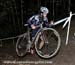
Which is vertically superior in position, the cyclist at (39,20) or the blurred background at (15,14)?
the cyclist at (39,20)

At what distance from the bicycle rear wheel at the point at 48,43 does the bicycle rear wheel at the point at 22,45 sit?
1.89ft

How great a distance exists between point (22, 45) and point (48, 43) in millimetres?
778

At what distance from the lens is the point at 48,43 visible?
19.9 ft

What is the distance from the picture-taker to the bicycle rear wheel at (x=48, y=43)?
5.87m

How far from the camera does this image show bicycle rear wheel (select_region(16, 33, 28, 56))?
6496 mm

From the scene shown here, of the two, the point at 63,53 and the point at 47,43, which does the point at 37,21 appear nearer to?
the point at 47,43

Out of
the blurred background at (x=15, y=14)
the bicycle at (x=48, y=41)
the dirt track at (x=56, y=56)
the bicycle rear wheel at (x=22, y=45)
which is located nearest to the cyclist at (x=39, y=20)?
the bicycle at (x=48, y=41)

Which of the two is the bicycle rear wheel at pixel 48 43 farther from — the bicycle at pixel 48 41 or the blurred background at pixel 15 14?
the blurred background at pixel 15 14

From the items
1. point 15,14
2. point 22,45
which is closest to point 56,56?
point 22,45

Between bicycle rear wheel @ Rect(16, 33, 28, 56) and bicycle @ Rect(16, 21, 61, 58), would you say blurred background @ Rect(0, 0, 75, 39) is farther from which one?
bicycle @ Rect(16, 21, 61, 58)

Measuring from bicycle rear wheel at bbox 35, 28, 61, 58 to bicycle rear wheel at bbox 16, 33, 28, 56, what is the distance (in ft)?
1.89

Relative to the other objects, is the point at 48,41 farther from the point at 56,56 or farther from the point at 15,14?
the point at 15,14

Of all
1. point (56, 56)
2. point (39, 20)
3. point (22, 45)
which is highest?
point (39, 20)

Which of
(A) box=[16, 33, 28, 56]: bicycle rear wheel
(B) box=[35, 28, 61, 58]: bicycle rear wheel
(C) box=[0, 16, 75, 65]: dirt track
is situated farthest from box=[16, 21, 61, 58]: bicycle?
(C) box=[0, 16, 75, 65]: dirt track
